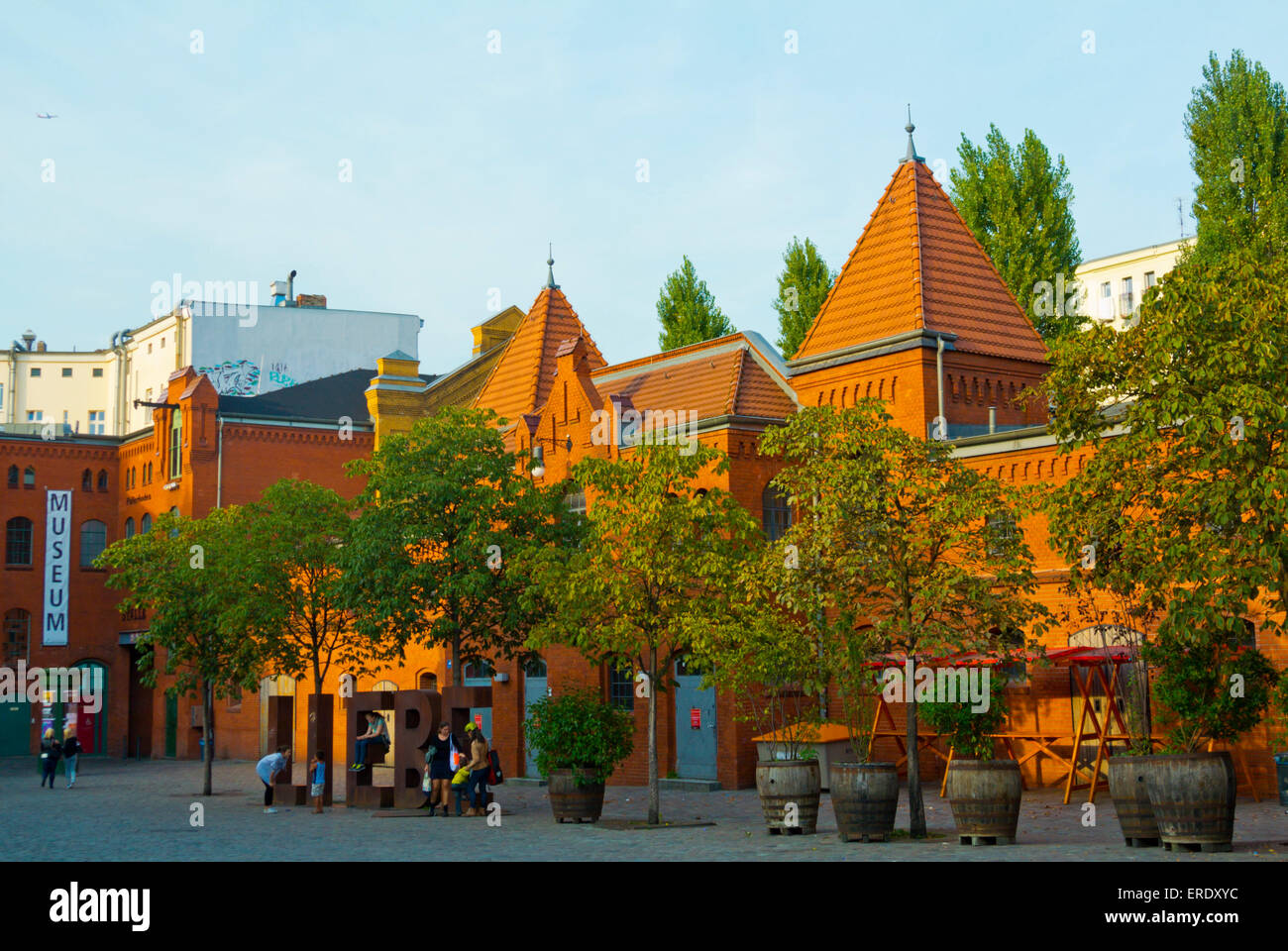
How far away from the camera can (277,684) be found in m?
47.9

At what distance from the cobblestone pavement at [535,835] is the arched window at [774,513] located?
19.6 feet

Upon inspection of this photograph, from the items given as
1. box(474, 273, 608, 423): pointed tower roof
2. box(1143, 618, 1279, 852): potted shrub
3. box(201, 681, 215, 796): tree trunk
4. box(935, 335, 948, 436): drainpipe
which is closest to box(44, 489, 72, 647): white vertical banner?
box(474, 273, 608, 423): pointed tower roof

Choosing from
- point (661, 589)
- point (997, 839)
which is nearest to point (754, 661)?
point (661, 589)

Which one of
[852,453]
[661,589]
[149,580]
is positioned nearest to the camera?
[852,453]

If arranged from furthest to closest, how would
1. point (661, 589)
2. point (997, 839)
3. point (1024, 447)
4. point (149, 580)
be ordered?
1. point (149, 580)
2. point (1024, 447)
3. point (661, 589)
4. point (997, 839)

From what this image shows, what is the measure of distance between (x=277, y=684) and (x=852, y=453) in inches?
1249

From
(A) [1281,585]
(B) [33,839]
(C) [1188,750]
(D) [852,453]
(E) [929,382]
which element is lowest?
(B) [33,839]

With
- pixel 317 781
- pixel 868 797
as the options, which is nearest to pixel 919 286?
pixel 868 797

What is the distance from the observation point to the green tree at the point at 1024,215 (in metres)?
45.7

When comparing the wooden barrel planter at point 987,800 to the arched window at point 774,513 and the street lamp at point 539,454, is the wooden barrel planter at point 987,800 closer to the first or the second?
the arched window at point 774,513

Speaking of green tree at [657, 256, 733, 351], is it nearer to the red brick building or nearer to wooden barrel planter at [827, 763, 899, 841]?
the red brick building

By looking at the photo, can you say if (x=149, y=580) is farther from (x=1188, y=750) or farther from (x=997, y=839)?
(x=1188, y=750)

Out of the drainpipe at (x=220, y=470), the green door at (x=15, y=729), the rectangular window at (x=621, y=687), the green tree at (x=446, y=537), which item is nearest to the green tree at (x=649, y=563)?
the green tree at (x=446, y=537)

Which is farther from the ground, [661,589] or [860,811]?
[661,589]
